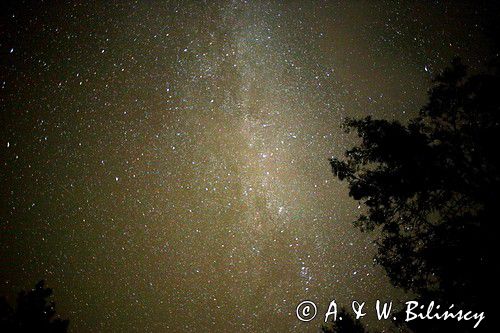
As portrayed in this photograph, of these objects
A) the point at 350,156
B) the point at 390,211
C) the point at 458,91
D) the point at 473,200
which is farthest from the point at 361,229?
the point at 458,91

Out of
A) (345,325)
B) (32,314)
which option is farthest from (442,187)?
(32,314)

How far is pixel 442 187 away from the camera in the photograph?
406 cm

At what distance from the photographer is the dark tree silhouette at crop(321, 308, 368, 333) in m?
8.41

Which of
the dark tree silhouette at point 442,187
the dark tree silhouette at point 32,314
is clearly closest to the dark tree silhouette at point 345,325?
the dark tree silhouette at point 442,187

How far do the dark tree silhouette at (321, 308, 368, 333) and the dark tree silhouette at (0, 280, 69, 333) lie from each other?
323 inches

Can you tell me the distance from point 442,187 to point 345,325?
667cm

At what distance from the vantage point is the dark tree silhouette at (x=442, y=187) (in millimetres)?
3697

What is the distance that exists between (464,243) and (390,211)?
44.1 inches

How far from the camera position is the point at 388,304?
554 cm

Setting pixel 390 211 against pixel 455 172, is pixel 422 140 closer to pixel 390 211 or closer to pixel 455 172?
pixel 455 172

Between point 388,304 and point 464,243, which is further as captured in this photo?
point 388,304

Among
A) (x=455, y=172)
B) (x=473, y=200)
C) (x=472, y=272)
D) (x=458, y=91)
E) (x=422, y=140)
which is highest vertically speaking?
(x=458, y=91)

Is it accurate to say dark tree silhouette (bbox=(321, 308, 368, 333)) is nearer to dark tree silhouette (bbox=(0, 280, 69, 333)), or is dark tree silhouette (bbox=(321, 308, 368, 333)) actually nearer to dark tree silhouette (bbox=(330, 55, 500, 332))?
dark tree silhouette (bbox=(330, 55, 500, 332))

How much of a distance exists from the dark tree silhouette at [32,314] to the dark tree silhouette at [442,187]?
8320 millimetres
